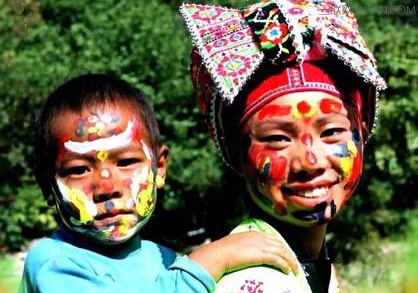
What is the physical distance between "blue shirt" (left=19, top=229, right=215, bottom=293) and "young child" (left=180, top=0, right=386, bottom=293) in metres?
0.13

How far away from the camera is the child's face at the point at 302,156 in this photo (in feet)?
10.0

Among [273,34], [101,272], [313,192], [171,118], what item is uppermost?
[273,34]

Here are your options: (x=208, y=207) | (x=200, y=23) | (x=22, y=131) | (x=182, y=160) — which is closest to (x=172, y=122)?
(x=182, y=160)

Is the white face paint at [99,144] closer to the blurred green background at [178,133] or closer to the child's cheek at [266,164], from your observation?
the child's cheek at [266,164]

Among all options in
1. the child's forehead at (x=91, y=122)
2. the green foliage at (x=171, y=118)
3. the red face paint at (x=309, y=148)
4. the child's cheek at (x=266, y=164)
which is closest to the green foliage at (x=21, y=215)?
the green foliage at (x=171, y=118)

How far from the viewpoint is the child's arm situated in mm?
3000

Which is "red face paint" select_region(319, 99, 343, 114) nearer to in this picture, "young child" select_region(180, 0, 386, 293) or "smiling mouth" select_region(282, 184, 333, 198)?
"young child" select_region(180, 0, 386, 293)

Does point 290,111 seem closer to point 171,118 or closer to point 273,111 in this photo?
point 273,111

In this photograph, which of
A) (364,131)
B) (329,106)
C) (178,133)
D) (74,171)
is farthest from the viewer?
(178,133)

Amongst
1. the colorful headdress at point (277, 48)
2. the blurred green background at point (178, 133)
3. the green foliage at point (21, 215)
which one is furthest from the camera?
the green foliage at point (21, 215)

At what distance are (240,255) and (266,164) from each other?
30 centimetres

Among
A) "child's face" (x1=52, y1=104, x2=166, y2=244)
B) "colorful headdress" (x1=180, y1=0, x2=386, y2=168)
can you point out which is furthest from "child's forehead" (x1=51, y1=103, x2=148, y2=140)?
"colorful headdress" (x1=180, y1=0, x2=386, y2=168)

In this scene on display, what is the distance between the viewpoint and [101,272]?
125 inches

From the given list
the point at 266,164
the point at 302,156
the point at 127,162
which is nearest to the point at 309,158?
the point at 302,156
